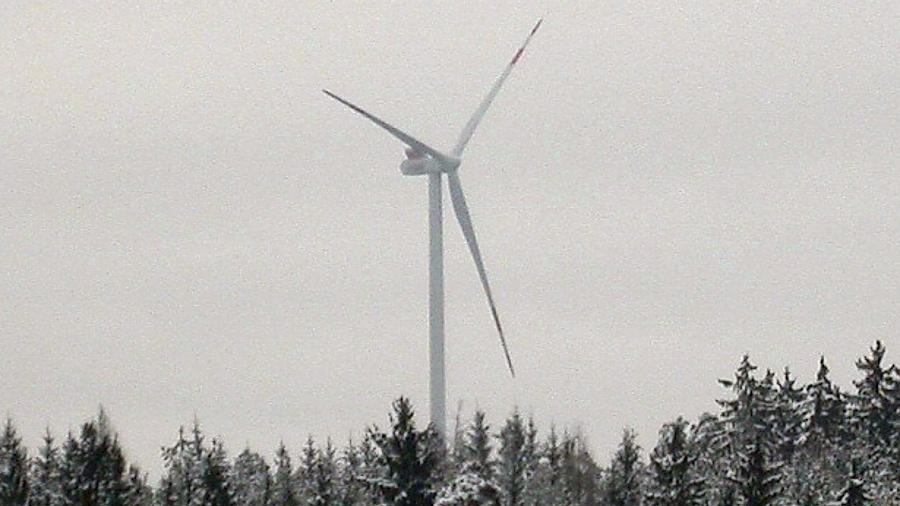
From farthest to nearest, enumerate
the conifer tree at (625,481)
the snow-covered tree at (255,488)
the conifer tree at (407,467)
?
the snow-covered tree at (255,488) < the conifer tree at (625,481) < the conifer tree at (407,467)

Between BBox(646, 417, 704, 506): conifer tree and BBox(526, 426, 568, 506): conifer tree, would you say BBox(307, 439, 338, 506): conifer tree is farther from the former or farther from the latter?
BBox(646, 417, 704, 506): conifer tree

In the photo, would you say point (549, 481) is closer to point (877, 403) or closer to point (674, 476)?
point (877, 403)

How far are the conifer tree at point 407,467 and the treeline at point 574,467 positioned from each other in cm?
3

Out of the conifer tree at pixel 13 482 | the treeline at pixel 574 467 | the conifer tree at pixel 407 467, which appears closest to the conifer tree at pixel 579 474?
the treeline at pixel 574 467

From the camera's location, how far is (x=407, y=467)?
8481cm

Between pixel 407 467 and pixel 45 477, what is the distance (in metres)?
80.3

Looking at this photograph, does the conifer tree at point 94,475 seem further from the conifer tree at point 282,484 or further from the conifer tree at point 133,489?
the conifer tree at point 282,484

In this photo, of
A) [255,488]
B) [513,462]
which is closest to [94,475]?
[513,462]

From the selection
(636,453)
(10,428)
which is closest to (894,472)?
(636,453)

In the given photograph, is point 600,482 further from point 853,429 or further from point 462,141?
point 462,141

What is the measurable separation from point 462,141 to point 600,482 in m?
35.2

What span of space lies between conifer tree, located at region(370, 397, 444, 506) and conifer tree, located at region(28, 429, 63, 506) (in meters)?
45.8

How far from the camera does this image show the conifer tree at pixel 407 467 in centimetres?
8444

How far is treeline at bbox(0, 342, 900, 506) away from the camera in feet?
287
